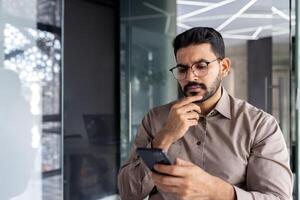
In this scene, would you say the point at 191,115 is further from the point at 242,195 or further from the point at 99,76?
the point at 99,76

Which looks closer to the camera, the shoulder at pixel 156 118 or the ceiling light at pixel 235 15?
the shoulder at pixel 156 118

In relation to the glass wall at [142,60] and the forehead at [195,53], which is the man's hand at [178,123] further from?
the glass wall at [142,60]

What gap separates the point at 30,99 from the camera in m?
2.63

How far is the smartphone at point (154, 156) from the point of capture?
1.07 metres

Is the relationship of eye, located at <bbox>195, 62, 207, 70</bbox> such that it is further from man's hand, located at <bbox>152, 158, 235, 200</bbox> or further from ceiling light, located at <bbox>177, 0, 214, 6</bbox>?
ceiling light, located at <bbox>177, 0, 214, 6</bbox>

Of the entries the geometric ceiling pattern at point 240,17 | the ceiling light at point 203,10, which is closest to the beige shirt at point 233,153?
the geometric ceiling pattern at point 240,17

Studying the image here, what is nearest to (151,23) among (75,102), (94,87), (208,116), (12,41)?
(94,87)

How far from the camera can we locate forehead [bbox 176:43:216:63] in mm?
1331

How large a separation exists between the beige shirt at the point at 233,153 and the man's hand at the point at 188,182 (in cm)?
9

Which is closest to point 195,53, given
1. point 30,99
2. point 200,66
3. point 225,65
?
point 200,66

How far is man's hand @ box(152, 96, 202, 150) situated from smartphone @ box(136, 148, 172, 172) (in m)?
0.12

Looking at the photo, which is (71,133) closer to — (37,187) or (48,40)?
(37,187)

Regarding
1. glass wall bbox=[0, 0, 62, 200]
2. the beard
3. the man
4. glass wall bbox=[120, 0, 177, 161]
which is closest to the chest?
the man

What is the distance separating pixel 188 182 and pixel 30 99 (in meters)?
1.80
